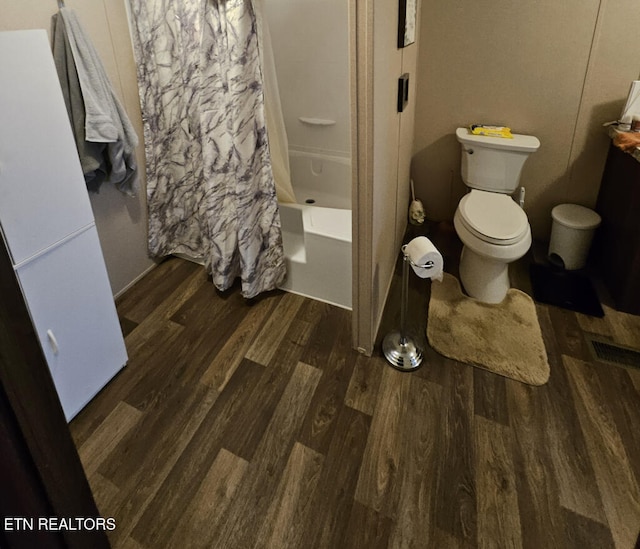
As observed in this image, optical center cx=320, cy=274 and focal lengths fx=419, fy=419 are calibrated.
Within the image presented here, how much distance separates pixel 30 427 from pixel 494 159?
8.65ft

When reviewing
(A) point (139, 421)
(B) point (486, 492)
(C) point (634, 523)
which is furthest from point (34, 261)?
(C) point (634, 523)

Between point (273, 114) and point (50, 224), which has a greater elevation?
point (273, 114)

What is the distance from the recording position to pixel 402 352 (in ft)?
6.57

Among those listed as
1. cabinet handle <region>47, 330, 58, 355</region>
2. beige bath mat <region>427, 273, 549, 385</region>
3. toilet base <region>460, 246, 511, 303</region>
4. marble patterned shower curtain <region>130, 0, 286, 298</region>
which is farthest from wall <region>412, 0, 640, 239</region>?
cabinet handle <region>47, 330, 58, 355</region>

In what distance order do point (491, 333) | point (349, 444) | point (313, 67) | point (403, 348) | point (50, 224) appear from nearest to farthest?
point (50, 224) < point (349, 444) < point (403, 348) < point (491, 333) < point (313, 67)

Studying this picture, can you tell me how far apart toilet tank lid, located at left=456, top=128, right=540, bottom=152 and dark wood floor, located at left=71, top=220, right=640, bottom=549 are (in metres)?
0.99

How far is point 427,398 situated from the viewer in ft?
5.96

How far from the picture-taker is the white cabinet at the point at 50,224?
1343 mm

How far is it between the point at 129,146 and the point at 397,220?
5.16 ft

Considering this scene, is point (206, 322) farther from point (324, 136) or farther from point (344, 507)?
point (324, 136)

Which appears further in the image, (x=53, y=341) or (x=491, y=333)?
(x=491, y=333)

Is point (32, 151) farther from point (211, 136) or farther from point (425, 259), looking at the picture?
point (425, 259)

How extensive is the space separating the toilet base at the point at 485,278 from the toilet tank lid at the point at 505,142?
0.68 m

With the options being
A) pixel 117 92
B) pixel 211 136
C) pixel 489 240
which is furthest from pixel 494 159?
pixel 117 92
